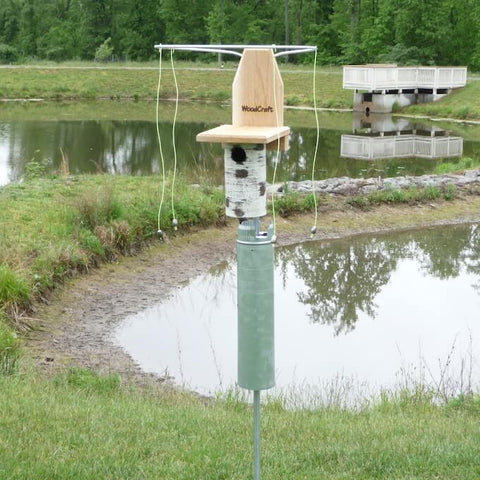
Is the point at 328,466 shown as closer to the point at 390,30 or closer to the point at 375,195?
the point at 375,195

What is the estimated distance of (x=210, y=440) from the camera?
5.72m

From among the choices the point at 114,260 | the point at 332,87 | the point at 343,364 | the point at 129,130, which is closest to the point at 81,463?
the point at 343,364

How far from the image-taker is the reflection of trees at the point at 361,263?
12.1 meters

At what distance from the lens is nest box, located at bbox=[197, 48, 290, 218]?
4684 mm

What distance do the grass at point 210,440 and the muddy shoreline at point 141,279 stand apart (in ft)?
7.95

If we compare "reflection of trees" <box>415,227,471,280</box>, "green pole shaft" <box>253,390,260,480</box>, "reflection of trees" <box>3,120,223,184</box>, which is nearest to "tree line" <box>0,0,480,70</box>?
"reflection of trees" <box>3,120,223,184</box>

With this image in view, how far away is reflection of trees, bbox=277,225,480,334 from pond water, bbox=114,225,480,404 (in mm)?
17

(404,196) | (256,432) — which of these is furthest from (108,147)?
(256,432)

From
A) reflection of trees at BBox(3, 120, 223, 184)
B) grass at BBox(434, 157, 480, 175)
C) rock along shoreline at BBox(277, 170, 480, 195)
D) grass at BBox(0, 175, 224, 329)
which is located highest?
grass at BBox(0, 175, 224, 329)

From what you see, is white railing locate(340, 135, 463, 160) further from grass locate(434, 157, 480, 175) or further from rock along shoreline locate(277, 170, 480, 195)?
rock along shoreline locate(277, 170, 480, 195)

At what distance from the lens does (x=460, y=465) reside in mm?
5336

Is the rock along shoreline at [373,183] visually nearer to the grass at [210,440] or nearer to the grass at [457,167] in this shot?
the grass at [457,167]

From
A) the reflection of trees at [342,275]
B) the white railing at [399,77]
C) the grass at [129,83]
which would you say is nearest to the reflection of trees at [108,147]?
the reflection of trees at [342,275]

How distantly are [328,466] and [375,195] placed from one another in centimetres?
1263
